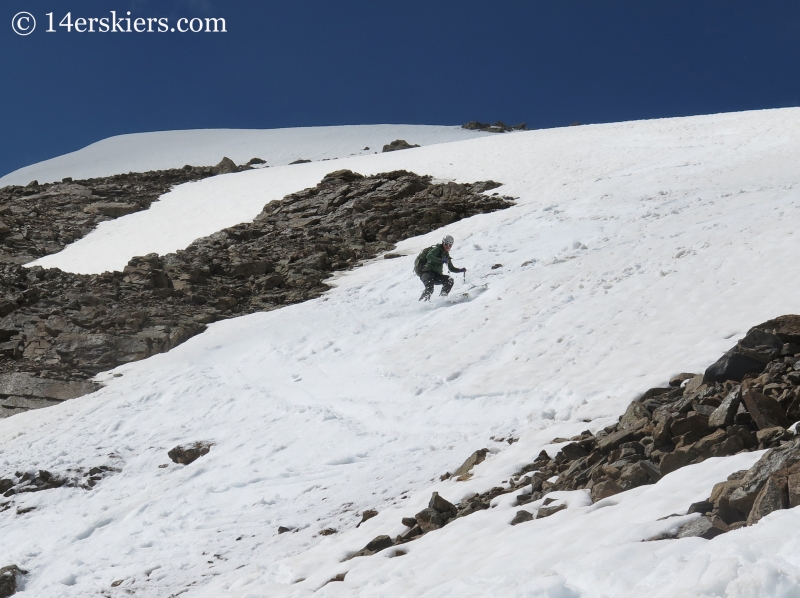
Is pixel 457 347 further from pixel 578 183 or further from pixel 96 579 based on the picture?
pixel 578 183

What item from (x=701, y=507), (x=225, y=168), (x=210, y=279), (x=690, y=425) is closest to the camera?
(x=701, y=507)

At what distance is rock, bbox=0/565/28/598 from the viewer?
823cm

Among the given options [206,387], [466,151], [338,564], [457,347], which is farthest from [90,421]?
[466,151]

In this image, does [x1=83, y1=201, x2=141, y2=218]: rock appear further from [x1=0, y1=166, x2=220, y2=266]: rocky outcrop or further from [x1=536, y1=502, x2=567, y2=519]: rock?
[x1=536, y1=502, x2=567, y2=519]: rock

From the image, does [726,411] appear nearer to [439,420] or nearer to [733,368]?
[733,368]

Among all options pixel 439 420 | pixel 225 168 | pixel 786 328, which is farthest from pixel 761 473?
pixel 225 168

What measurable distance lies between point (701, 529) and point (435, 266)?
1132cm

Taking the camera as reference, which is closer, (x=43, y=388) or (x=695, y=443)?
(x=695, y=443)

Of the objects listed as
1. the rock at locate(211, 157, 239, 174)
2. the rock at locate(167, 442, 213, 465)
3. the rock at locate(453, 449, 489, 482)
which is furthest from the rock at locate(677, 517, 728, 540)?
the rock at locate(211, 157, 239, 174)

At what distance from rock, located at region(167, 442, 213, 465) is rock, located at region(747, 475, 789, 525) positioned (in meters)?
8.41

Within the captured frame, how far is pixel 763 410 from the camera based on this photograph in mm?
5988

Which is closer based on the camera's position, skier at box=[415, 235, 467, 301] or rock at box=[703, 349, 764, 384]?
rock at box=[703, 349, 764, 384]

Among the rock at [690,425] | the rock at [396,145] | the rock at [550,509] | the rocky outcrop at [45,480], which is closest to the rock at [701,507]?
the rock at [550,509]

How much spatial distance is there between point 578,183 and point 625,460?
Result: 1870 cm
